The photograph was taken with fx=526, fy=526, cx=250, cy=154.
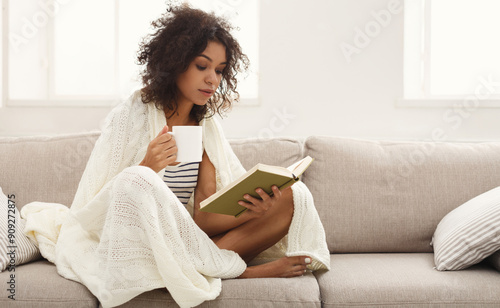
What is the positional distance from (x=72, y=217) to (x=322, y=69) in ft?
5.30

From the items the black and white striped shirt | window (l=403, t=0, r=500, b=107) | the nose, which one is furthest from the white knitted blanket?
window (l=403, t=0, r=500, b=107)

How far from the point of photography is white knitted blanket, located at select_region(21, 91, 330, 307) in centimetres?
141

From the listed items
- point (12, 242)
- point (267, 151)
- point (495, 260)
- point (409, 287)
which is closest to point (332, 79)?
point (267, 151)

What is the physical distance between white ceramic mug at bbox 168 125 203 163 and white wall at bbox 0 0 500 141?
1314mm

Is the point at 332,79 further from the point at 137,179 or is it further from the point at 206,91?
the point at 137,179

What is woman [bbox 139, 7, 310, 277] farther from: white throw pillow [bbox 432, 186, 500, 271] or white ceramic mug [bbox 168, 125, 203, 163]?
white throw pillow [bbox 432, 186, 500, 271]

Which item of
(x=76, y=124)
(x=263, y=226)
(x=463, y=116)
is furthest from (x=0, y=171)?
(x=463, y=116)

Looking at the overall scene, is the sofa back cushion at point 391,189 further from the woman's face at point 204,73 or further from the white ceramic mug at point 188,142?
the white ceramic mug at point 188,142

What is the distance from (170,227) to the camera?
145 centimetres

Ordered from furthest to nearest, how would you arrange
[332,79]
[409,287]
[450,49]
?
[450,49]
[332,79]
[409,287]

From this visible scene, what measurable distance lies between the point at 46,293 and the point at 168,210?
42 cm

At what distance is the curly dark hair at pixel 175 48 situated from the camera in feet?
5.75

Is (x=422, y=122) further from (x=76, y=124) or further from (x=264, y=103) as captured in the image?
(x=76, y=124)

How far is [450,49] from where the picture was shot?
295 cm
